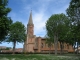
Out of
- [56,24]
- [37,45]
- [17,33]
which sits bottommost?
[37,45]

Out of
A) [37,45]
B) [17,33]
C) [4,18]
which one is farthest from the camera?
[37,45]

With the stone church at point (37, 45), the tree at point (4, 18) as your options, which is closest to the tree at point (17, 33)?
the tree at point (4, 18)

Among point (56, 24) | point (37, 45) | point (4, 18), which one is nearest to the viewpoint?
point (4, 18)

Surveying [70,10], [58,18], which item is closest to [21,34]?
[58,18]

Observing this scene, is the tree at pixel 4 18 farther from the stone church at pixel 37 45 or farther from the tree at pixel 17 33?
the stone church at pixel 37 45

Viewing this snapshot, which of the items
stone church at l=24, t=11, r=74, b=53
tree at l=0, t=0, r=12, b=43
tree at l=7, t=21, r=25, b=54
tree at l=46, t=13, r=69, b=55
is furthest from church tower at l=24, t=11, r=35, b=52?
tree at l=0, t=0, r=12, b=43

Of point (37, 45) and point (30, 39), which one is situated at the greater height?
point (30, 39)

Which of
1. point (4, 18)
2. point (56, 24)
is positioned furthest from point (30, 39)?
point (4, 18)

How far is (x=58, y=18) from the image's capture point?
5944 cm

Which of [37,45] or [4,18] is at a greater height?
[4,18]

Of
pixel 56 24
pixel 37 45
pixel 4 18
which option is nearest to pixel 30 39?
pixel 37 45

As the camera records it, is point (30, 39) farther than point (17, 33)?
Yes

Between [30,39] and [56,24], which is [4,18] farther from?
[30,39]

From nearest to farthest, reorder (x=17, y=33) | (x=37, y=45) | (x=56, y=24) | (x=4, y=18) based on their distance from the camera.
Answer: (x=4, y=18), (x=56, y=24), (x=17, y=33), (x=37, y=45)
